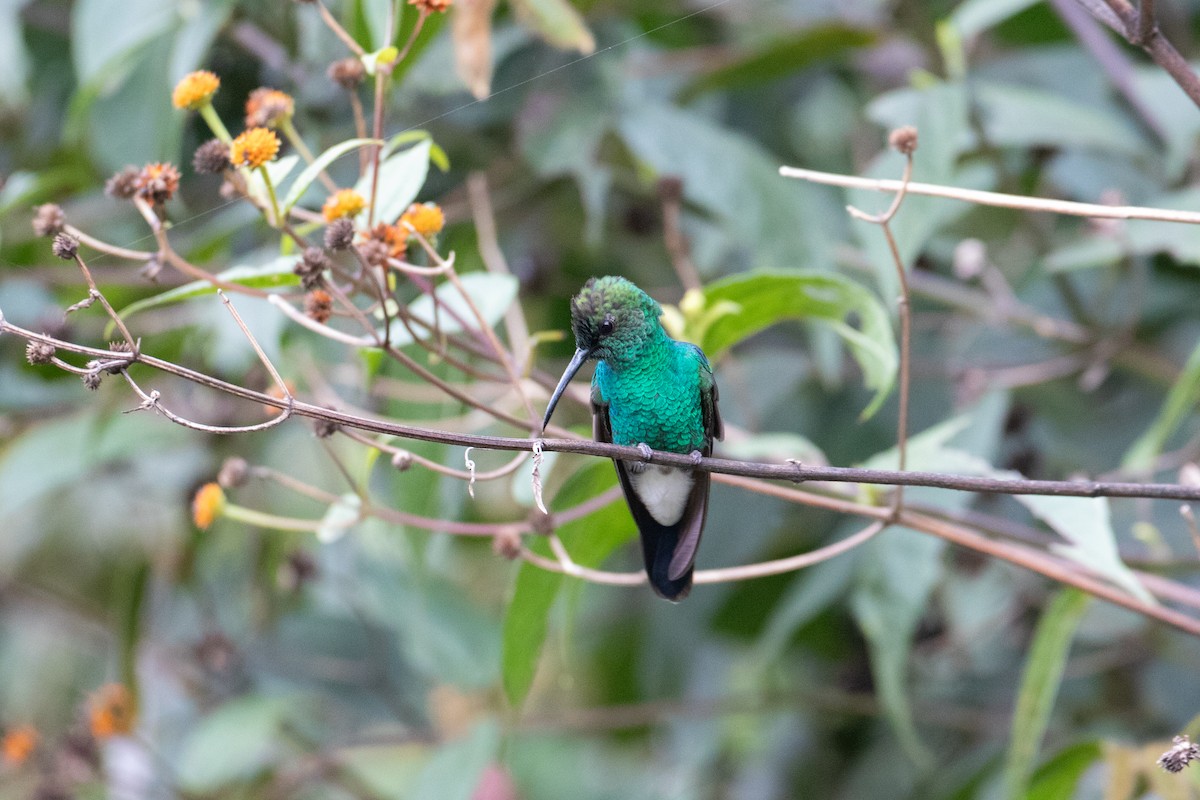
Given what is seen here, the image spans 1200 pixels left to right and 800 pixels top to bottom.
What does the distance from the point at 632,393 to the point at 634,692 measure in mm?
2266

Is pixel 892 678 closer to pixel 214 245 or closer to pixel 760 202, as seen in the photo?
pixel 760 202

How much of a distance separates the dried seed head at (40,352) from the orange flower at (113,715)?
7.63 ft

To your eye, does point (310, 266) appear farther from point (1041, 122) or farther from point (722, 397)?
point (1041, 122)

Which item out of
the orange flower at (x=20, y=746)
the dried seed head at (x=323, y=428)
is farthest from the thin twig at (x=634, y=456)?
the orange flower at (x=20, y=746)

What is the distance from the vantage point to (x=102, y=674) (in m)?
5.28

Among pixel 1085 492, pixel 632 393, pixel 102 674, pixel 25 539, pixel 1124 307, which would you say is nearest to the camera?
pixel 1085 492

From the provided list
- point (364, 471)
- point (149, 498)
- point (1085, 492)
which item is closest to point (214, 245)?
point (364, 471)

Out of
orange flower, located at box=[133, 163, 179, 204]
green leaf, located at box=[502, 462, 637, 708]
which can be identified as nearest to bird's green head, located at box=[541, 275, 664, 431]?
green leaf, located at box=[502, 462, 637, 708]

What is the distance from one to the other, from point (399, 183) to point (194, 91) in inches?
13.6

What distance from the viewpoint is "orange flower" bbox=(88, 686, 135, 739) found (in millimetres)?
3270

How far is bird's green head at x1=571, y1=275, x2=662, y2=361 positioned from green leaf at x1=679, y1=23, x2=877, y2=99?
4.78 ft

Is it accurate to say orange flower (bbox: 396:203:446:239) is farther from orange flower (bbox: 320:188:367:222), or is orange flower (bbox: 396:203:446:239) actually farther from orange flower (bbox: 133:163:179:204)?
orange flower (bbox: 133:163:179:204)

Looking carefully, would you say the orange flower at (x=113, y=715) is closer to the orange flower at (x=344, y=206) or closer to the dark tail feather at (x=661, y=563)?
the dark tail feather at (x=661, y=563)

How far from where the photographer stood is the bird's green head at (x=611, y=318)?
193 centimetres
